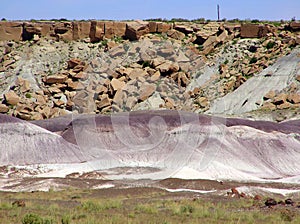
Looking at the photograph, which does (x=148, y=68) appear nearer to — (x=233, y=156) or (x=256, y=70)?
(x=256, y=70)

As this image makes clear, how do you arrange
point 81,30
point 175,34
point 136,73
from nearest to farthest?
point 136,73 → point 175,34 → point 81,30

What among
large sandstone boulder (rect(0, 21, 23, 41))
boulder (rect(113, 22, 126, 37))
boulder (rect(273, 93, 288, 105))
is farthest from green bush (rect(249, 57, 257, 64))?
large sandstone boulder (rect(0, 21, 23, 41))

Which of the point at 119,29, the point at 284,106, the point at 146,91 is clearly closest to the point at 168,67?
the point at 146,91

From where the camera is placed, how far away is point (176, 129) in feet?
154

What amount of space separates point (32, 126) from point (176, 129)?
10.3m

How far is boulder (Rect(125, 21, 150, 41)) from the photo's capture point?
78.1 m

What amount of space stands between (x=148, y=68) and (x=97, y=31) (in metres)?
12.1

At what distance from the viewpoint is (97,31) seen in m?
79.4

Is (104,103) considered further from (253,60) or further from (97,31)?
(253,60)

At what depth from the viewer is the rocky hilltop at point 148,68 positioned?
6412cm

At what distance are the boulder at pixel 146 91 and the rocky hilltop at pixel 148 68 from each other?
0.10 metres

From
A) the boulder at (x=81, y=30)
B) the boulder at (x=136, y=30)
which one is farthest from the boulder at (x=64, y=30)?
the boulder at (x=136, y=30)

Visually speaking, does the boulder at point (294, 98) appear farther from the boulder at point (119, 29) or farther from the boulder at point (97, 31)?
the boulder at point (97, 31)

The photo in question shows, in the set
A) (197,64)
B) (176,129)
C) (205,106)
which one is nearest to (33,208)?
(176,129)
